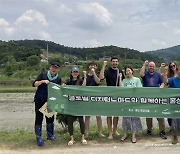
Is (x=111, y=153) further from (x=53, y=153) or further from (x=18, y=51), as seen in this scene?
(x=18, y=51)

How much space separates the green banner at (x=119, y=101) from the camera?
7688mm

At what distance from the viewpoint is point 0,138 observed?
7.98m

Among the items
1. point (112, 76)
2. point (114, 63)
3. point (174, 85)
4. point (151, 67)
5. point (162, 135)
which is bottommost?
point (162, 135)

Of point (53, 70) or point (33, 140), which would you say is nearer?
point (53, 70)

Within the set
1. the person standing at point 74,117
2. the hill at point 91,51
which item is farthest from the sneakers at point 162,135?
the hill at point 91,51

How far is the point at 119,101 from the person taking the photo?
7.78 metres

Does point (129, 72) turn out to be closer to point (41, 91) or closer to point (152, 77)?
point (152, 77)

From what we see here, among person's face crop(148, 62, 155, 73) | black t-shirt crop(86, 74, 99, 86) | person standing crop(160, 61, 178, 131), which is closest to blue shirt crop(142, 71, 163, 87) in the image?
person's face crop(148, 62, 155, 73)

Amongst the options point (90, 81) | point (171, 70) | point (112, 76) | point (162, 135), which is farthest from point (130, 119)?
point (171, 70)

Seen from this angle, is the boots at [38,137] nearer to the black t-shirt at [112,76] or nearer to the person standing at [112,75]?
the person standing at [112,75]

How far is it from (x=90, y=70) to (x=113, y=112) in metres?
1.23

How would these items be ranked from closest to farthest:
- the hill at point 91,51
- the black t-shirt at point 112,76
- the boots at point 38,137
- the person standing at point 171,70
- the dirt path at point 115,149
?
the dirt path at point 115,149, the boots at point 38,137, the black t-shirt at point 112,76, the person standing at point 171,70, the hill at point 91,51

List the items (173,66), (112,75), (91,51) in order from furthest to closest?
(91,51) → (173,66) → (112,75)

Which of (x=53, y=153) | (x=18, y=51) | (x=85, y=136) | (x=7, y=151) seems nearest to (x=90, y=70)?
(x=85, y=136)
